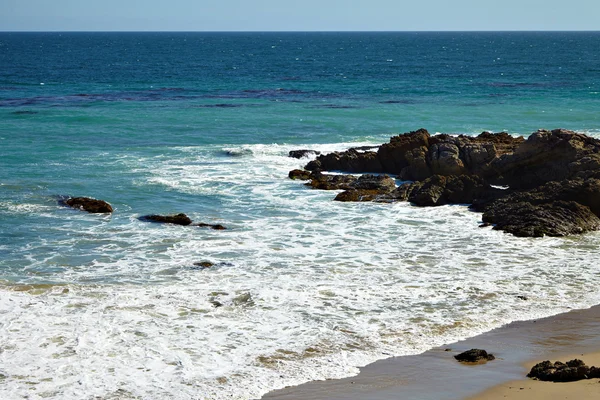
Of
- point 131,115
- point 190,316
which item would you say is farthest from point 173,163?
point 190,316

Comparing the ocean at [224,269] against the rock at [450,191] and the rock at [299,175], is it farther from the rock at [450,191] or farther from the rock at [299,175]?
the rock at [450,191]

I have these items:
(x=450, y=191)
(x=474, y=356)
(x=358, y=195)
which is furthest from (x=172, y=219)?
(x=474, y=356)

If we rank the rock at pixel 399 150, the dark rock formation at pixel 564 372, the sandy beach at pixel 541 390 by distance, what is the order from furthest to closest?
the rock at pixel 399 150 → the dark rock formation at pixel 564 372 → the sandy beach at pixel 541 390

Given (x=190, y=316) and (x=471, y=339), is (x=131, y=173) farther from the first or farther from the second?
(x=471, y=339)

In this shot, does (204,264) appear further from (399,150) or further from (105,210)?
(399,150)

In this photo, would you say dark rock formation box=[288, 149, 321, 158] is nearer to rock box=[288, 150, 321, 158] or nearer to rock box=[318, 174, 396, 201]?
rock box=[288, 150, 321, 158]

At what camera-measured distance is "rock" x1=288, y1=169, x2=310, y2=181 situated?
29094mm

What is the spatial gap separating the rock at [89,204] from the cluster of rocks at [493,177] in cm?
717

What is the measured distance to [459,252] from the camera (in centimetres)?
1998

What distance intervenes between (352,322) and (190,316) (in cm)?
303

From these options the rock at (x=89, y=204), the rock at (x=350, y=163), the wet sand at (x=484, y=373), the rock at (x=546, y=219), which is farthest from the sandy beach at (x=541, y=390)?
the rock at (x=350, y=163)

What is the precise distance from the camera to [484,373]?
12.8m

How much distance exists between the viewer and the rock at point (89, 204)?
23781mm

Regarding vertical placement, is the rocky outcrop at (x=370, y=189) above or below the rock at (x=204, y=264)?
above
